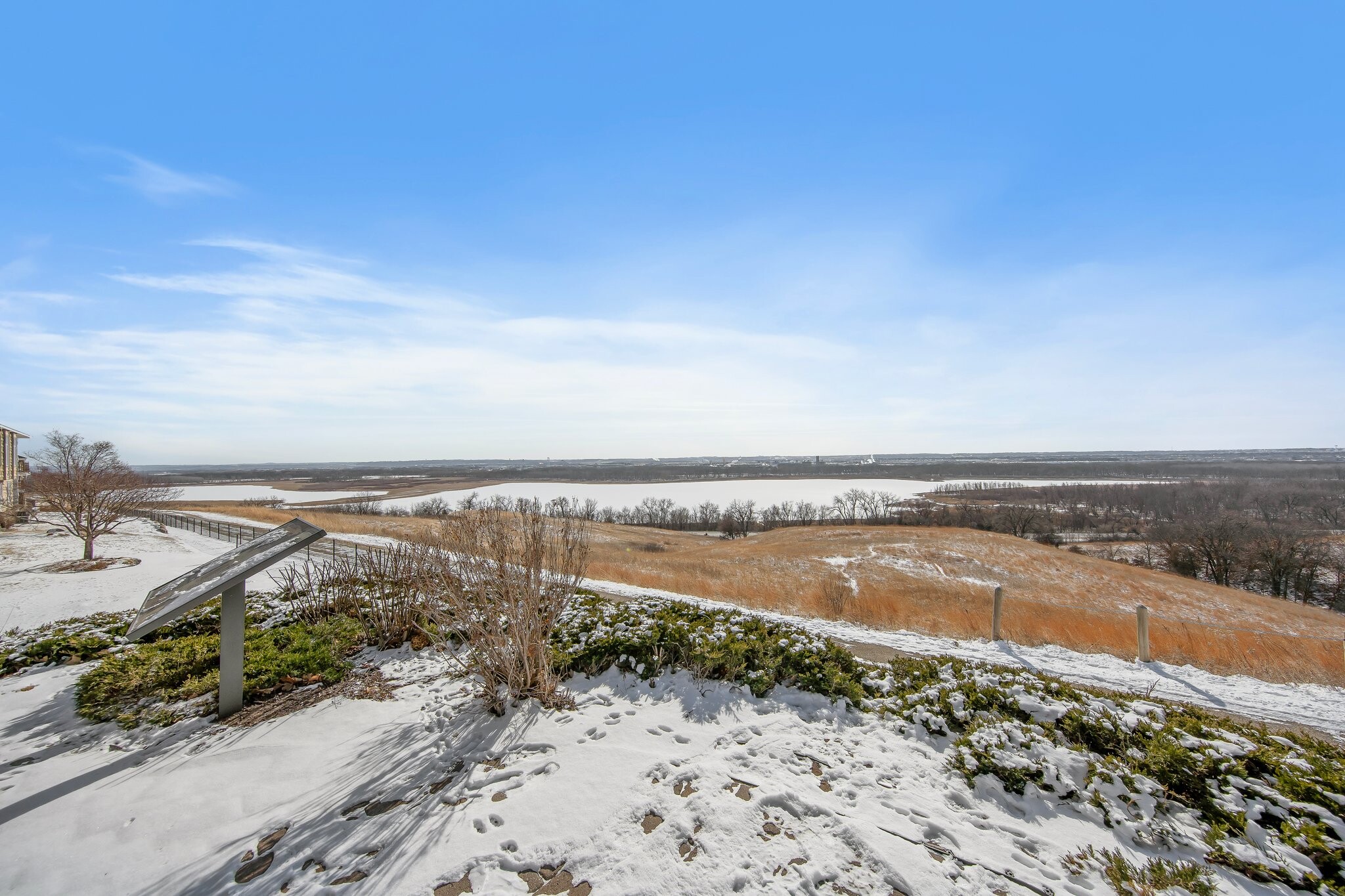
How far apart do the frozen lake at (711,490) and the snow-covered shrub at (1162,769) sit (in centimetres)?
7394

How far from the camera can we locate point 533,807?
3707 mm

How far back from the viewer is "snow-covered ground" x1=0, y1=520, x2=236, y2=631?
1031cm

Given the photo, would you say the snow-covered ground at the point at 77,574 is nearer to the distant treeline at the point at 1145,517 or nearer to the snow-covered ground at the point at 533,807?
the snow-covered ground at the point at 533,807

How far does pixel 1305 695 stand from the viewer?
723 centimetres

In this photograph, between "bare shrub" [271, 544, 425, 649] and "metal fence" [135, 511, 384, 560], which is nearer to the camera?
"bare shrub" [271, 544, 425, 649]

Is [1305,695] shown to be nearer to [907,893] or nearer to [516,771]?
[907,893]

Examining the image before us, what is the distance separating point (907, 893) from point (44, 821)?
6.16 m

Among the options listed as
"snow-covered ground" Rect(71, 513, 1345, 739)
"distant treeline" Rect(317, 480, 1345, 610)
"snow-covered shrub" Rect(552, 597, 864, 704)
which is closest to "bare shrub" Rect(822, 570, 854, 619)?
"snow-covered ground" Rect(71, 513, 1345, 739)

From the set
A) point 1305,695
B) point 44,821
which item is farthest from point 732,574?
point 44,821

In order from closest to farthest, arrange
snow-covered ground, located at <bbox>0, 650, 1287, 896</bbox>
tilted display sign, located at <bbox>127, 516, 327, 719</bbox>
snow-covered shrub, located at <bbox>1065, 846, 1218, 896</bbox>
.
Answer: snow-covered shrub, located at <bbox>1065, 846, 1218, 896</bbox> < snow-covered ground, located at <bbox>0, 650, 1287, 896</bbox> < tilted display sign, located at <bbox>127, 516, 327, 719</bbox>

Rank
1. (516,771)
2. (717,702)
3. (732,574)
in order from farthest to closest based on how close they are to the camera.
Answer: (732,574), (717,702), (516,771)

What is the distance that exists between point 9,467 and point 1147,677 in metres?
59.6

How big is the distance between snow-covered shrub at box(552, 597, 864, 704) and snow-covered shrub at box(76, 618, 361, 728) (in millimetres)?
3013

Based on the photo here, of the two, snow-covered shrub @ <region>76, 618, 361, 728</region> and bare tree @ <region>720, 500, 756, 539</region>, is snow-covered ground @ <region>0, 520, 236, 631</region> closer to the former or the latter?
snow-covered shrub @ <region>76, 618, 361, 728</region>
